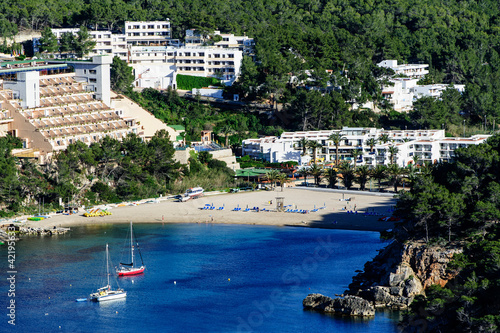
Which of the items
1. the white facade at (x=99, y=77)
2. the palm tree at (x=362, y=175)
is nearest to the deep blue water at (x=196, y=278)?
the palm tree at (x=362, y=175)

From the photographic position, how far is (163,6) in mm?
158250

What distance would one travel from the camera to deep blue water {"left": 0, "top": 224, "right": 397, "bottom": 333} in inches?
2650

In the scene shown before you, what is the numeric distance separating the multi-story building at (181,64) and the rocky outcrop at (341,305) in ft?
235

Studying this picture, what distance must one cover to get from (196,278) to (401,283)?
1710 centimetres

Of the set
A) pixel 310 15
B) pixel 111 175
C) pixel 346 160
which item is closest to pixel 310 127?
pixel 346 160

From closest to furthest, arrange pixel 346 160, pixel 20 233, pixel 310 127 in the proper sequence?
pixel 20 233 → pixel 346 160 → pixel 310 127

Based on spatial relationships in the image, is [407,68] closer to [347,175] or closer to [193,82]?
[193,82]

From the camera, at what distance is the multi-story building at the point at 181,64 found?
137 meters

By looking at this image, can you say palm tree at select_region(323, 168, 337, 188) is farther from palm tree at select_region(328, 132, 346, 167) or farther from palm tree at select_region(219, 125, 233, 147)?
palm tree at select_region(219, 125, 233, 147)

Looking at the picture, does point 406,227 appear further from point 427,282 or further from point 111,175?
point 111,175

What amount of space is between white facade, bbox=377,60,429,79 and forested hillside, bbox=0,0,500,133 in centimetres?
184

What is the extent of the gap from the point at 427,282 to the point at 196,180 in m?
46.3

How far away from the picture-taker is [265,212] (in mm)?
100062

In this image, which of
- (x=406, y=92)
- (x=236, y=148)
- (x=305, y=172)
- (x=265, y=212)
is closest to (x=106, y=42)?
(x=236, y=148)
